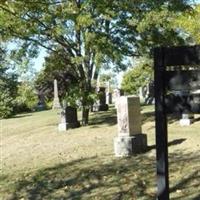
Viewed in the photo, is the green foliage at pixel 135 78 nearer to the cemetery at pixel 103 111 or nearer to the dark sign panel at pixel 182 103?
the cemetery at pixel 103 111

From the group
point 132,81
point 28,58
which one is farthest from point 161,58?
point 132,81

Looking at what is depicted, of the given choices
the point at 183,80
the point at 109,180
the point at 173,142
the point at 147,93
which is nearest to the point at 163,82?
the point at 183,80

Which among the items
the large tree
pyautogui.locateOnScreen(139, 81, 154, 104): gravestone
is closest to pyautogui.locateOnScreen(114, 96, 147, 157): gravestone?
the large tree

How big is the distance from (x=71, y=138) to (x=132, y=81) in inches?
652

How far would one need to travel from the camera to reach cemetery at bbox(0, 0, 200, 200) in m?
6.78

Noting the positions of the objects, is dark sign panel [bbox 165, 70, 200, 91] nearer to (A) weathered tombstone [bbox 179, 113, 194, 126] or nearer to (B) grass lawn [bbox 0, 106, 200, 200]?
(B) grass lawn [bbox 0, 106, 200, 200]

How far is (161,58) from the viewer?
22.0ft

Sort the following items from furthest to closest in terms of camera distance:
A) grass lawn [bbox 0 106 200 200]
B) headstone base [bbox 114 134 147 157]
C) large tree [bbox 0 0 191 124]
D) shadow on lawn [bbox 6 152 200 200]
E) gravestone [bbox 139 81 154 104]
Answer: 1. gravestone [bbox 139 81 154 104]
2. large tree [bbox 0 0 191 124]
3. headstone base [bbox 114 134 147 157]
4. grass lawn [bbox 0 106 200 200]
5. shadow on lawn [bbox 6 152 200 200]

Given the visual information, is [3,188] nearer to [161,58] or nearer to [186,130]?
[161,58]

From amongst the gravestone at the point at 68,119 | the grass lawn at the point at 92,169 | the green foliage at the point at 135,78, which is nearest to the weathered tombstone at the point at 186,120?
the grass lawn at the point at 92,169

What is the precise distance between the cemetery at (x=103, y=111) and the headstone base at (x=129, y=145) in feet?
0.08

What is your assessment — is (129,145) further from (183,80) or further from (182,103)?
(183,80)

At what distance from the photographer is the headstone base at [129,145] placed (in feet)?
43.3

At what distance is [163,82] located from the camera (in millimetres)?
6695
